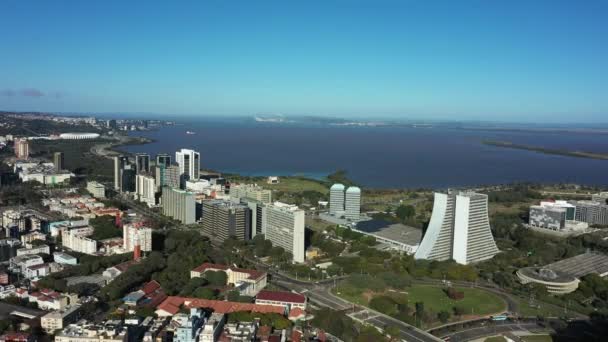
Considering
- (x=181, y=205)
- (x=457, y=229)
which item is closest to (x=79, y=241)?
(x=181, y=205)

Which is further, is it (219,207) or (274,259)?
(219,207)

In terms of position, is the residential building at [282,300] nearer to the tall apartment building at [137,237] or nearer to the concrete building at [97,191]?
the tall apartment building at [137,237]

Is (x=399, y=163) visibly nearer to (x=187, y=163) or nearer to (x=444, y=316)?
(x=187, y=163)

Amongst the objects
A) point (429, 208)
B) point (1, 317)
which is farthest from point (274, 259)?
point (429, 208)

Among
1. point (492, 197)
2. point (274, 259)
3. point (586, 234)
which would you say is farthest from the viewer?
point (492, 197)

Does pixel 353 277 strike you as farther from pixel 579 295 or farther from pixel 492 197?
pixel 492 197

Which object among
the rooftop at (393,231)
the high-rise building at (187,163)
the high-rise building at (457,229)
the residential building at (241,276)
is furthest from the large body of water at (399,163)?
the residential building at (241,276)
